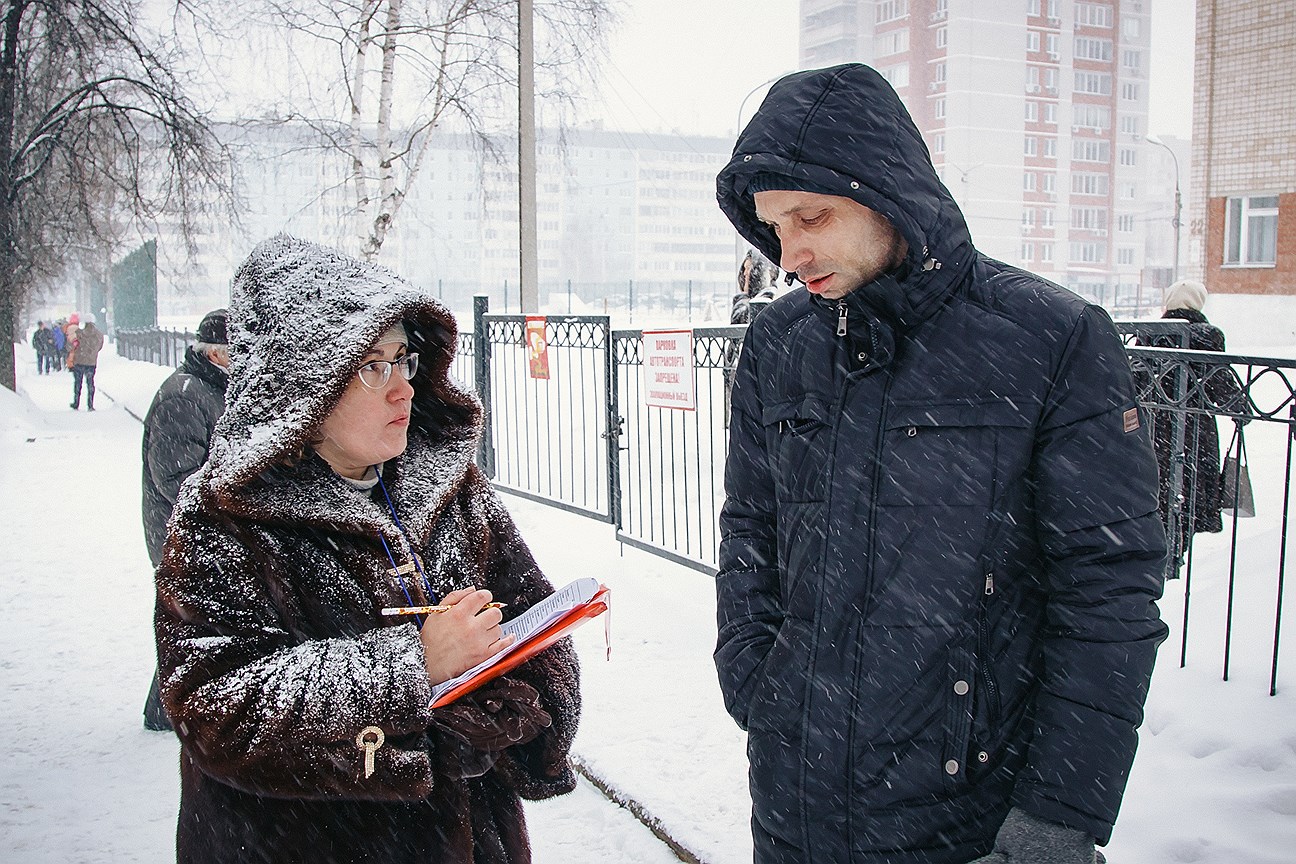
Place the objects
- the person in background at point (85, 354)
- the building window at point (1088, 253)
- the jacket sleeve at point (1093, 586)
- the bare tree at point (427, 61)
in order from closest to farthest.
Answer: the jacket sleeve at point (1093, 586)
the bare tree at point (427, 61)
the person in background at point (85, 354)
the building window at point (1088, 253)

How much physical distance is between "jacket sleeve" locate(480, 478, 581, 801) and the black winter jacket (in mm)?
2727

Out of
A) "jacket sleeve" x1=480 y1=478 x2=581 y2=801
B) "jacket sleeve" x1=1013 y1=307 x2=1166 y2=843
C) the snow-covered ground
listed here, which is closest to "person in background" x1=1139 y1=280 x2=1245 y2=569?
the snow-covered ground

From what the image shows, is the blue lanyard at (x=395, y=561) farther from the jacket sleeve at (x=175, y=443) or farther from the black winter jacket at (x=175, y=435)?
the jacket sleeve at (x=175, y=443)

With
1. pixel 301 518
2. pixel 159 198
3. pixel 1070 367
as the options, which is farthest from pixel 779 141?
pixel 159 198

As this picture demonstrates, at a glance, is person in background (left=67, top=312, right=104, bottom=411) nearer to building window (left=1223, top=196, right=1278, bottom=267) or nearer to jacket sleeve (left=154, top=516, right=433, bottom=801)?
jacket sleeve (left=154, top=516, right=433, bottom=801)

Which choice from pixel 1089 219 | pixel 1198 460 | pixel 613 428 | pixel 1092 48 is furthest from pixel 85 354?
pixel 1089 219

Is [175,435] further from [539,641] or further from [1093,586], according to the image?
[1093,586]

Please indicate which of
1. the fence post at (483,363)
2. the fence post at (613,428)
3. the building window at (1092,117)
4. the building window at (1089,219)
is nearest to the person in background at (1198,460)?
the fence post at (613,428)

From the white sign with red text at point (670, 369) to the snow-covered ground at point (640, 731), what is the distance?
1284 millimetres

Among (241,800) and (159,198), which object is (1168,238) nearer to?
(159,198)

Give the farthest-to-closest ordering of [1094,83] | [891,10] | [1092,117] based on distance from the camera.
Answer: [1092,117], [1094,83], [891,10]

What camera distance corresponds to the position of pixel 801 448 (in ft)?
6.29

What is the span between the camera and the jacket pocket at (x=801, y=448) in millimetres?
1867

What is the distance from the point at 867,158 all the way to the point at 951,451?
1.77ft
